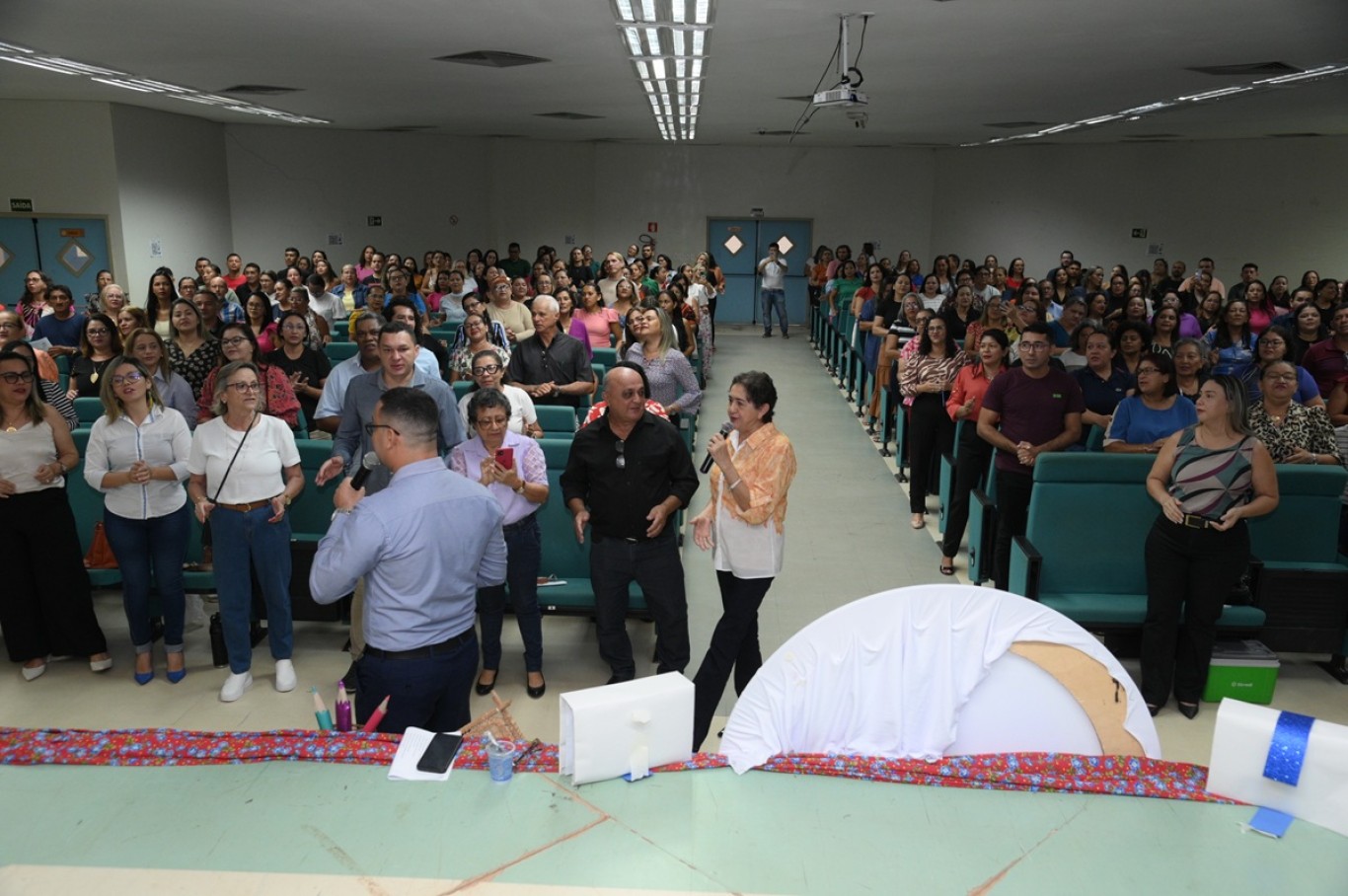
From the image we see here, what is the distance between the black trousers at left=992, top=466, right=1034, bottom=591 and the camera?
5.18 meters

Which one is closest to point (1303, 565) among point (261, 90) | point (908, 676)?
point (908, 676)

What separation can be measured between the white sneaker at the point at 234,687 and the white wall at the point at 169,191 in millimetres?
10876

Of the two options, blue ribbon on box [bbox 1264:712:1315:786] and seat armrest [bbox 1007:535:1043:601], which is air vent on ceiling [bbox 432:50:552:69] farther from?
blue ribbon on box [bbox 1264:712:1315:786]

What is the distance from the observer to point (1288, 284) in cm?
1755

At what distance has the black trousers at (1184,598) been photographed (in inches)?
166

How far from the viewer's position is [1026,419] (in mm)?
5316

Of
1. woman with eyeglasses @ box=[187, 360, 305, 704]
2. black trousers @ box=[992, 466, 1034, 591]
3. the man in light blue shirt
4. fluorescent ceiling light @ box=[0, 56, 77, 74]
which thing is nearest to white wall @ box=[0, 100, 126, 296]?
fluorescent ceiling light @ box=[0, 56, 77, 74]

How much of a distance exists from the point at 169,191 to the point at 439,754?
1513 cm

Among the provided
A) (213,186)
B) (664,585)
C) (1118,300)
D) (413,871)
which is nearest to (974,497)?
(664,585)

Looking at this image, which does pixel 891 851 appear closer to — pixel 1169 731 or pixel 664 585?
pixel 664 585

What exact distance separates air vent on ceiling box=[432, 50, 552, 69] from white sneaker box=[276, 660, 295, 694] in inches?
229

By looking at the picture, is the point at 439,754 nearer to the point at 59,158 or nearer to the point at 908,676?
the point at 908,676

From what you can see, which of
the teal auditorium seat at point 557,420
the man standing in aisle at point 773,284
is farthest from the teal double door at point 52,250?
the teal auditorium seat at point 557,420

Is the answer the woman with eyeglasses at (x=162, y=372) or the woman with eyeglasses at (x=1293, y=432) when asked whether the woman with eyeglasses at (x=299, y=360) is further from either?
the woman with eyeglasses at (x=1293, y=432)
